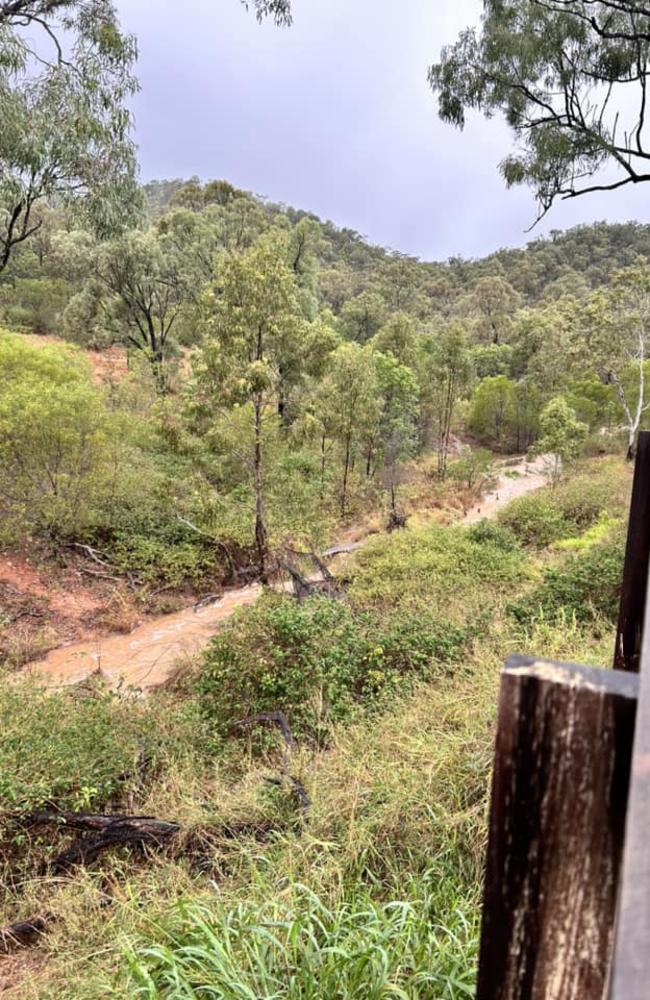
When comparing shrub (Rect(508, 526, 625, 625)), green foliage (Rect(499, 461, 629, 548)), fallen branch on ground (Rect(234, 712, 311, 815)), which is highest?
green foliage (Rect(499, 461, 629, 548))

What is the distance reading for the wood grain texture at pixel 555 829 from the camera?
460 mm

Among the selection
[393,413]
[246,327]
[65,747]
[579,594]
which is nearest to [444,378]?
[393,413]

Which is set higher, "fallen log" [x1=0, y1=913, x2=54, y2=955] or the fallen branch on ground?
the fallen branch on ground

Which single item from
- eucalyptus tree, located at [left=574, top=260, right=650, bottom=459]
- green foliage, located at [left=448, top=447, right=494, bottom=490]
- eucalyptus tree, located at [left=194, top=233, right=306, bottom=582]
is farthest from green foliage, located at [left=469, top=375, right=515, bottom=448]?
eucalyptus tree, located at [left=194, top=233, right=306, bottom=582]

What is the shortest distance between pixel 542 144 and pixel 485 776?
6946mm

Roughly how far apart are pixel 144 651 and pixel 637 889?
7.68 m

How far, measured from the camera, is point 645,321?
645 inches

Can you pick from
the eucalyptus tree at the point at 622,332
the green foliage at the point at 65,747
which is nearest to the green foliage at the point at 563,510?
the eucalyptus tree at the point at 622,332

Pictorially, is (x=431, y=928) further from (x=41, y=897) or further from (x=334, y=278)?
(x=334, y=278)

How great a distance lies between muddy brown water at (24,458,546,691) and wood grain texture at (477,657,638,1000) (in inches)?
221

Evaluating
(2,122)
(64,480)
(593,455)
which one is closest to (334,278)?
(593,455)

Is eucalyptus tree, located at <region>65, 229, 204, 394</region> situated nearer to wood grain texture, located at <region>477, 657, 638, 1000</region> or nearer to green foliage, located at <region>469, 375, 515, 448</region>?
green foliage, located at <region>469, 375, 515, 448</region>

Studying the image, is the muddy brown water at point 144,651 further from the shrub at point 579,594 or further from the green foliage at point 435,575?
the shrub at point 579,594

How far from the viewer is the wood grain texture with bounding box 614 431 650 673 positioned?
1292 mm
